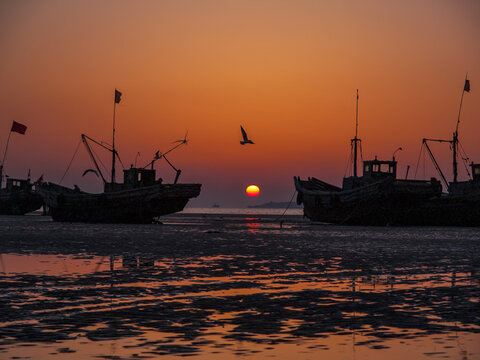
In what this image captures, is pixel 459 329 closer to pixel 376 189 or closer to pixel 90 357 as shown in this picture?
pixel 90 357

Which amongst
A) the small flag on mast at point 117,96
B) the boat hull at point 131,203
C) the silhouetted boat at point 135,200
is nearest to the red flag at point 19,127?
the boat hull at point 131,203

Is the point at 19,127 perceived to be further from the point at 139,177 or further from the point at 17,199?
the point at 17,199

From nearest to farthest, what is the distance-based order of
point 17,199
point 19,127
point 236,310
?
point 236,310 → point 19,127 → point 17,199

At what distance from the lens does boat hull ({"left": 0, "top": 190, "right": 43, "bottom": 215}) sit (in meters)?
113

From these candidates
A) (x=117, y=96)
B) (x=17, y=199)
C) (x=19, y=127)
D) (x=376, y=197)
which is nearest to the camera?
(x=376, y=197)

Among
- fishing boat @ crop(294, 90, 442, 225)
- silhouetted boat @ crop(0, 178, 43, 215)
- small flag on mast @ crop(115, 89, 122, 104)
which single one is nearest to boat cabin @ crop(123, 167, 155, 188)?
small flag on mast @ crop(115, 89, 122, 104)

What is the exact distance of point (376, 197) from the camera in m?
67.6

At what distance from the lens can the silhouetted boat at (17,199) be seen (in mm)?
113312

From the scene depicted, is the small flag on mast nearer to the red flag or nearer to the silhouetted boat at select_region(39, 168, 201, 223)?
→ the silhouetted boat at select_region(39, 168, 201, 223)

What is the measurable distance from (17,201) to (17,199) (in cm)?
46

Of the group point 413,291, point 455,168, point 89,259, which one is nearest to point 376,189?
point 455,168

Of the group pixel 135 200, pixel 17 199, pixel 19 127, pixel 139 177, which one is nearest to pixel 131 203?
A: pixel 135 200

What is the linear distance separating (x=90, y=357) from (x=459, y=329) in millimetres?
5405

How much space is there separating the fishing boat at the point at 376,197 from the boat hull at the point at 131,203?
14480mm
